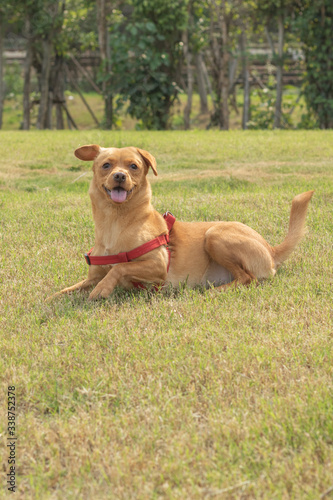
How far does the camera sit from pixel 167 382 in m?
2.68

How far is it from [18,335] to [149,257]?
99 cm

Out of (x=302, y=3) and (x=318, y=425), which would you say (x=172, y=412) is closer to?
(x=318, y=425)

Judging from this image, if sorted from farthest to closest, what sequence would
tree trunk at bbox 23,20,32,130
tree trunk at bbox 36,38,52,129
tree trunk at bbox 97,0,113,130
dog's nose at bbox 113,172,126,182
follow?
1. tree trunk at bbox 36,38,52,129
2. tree trunk at bbox 23,20,32,130
3. tree trunk at bbox 97,0,113,130
4. dog's nose at bbox 113,172,126,182

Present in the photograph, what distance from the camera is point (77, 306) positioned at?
3.65 m

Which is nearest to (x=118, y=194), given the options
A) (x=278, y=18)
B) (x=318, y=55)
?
(x=318, y=55)

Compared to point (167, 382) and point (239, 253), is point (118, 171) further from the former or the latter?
point (167, 382)

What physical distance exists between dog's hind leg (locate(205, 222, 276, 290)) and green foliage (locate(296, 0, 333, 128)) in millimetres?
13335

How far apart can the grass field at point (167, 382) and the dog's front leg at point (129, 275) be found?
0.09m

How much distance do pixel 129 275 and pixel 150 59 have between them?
13.5m

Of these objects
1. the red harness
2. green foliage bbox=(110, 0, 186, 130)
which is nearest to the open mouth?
the red harness

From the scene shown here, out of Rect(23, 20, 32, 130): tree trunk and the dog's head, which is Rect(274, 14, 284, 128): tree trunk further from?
the dog's head

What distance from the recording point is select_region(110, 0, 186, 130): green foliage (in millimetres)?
16016

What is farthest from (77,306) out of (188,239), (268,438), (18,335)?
A: (268,438)

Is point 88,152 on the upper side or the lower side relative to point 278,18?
lower
